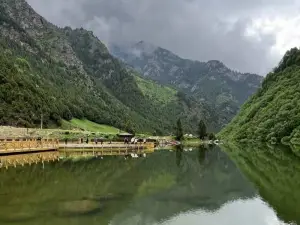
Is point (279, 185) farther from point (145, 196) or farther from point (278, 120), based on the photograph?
point (278, 120)

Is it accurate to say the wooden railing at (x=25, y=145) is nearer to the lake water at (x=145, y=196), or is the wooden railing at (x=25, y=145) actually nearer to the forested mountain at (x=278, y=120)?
the lake water at (x=145, y=196)

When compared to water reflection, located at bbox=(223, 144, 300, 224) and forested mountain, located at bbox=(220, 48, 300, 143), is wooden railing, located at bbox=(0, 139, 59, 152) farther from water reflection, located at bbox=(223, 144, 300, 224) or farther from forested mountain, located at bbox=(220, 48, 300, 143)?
forested mountain, located at bbox=(220, 48, 300, 143)

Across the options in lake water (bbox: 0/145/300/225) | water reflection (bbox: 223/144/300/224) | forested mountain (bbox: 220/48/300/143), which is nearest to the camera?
lake water (bbox: 0/145/300/225)

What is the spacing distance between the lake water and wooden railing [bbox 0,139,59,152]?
61.1 feet


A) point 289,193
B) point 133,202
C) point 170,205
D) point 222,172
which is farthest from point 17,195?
point 222,172

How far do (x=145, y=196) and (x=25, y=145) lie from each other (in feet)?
191

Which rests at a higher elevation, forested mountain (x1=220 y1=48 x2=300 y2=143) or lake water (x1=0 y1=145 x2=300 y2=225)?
forested mountain (x1=220 y1=48 x2=300 y2=143)

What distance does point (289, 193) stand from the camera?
47.6m

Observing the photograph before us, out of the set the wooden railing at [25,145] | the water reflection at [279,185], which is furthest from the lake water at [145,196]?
the wooden railing at [25,145]

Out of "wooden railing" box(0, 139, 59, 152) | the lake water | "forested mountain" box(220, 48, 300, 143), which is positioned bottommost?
the lake water

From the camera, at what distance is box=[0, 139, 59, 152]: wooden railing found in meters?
87.6

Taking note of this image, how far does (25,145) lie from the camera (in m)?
96.3

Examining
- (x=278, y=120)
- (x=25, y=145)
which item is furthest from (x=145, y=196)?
(x=278, y=120)

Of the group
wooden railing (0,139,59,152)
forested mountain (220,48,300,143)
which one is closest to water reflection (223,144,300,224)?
wooden railing (0,139,59,152)
